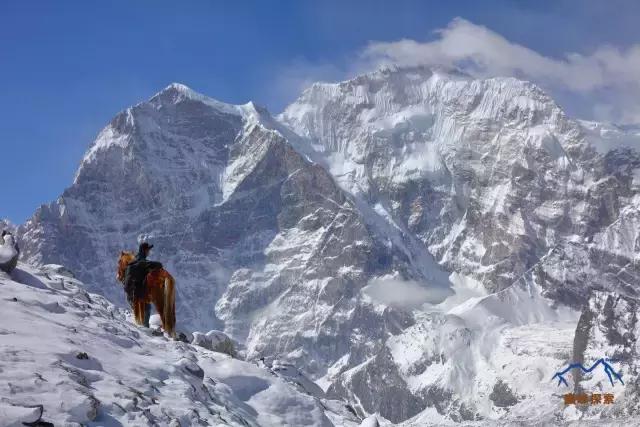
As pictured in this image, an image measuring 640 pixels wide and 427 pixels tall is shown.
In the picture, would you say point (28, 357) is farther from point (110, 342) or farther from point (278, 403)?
point (278, 403)

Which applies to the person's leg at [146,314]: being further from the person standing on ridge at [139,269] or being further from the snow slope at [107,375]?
the person standing on ridge at [139,269]

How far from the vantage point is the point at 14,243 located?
140ft

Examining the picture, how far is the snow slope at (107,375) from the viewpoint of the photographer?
28625 millimetres

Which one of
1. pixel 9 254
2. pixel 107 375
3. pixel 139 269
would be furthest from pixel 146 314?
pixel 107 375

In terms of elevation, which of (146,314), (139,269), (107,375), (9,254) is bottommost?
(107,375)

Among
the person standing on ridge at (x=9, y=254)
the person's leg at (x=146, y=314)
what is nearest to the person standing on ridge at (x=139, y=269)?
the person's leg at (x=146, y=314)

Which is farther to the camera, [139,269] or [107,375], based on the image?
[139,269]

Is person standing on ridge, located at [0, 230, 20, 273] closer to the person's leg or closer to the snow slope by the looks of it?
the snow slope

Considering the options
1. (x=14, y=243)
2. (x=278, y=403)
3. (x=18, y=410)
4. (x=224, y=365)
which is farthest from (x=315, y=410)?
(x=18, y=410)

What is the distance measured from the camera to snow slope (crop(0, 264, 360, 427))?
93.9 ft

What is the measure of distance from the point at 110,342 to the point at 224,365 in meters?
5.97

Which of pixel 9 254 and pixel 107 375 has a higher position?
pixel 9 254

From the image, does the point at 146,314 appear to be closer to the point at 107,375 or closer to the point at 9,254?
the point at 9,254

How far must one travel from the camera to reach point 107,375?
3275cm
